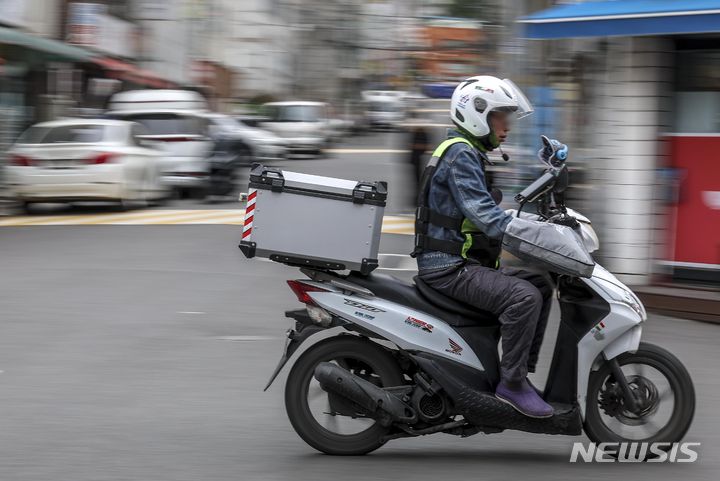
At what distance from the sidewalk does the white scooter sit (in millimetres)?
5479

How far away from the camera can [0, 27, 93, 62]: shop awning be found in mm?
23609

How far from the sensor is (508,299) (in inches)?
226

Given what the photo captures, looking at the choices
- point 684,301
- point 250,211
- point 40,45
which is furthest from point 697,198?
point 40,45

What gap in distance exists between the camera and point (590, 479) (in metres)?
5.67

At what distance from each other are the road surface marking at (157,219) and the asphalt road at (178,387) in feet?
13.0

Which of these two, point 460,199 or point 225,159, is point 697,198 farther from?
point 225,159

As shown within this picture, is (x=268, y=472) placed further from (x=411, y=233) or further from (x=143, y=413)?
(x=411, y=233)

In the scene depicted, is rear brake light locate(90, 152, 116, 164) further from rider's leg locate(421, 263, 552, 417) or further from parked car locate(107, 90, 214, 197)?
rider's leg locate(421, 263, 552, 417)

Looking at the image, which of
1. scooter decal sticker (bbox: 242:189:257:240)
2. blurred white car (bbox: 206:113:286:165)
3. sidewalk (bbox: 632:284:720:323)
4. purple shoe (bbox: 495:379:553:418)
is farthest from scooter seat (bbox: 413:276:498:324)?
blurred white car (bbox: 206:113:286:165)

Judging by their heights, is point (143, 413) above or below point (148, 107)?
below

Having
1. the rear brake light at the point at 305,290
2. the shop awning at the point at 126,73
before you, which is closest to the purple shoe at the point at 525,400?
the rear brake light at the point at 305,290

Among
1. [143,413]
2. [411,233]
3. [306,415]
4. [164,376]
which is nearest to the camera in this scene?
[306,415]

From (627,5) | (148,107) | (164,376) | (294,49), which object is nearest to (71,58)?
(148,107)

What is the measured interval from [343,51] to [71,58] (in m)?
62.4
